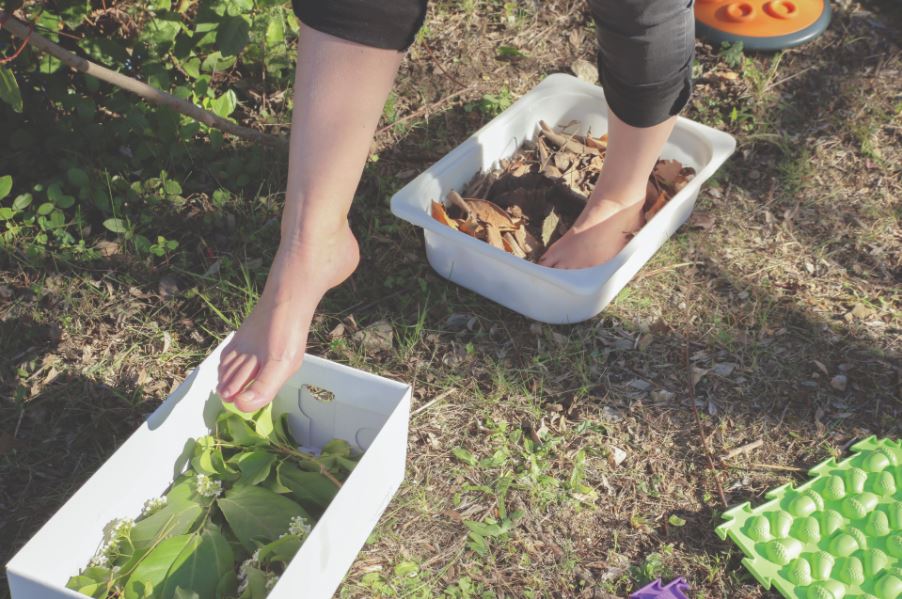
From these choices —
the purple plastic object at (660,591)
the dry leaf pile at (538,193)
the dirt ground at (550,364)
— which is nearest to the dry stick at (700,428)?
the dirt ground at (550,364)

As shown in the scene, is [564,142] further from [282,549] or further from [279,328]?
[282,549]

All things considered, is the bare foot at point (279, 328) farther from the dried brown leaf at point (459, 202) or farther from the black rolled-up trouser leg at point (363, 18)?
the dried brown leaf at point (459, 202)

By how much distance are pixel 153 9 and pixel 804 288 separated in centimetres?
145

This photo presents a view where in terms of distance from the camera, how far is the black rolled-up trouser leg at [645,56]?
1269 millimetres

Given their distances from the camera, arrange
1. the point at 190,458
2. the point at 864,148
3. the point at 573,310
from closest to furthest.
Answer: the point at 190,458 < the point at 573,310 < the point at 864,148

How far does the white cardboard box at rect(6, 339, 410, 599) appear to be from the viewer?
105 cm

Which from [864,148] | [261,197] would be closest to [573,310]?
[261,197]

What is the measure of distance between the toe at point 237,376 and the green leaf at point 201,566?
0.19 m

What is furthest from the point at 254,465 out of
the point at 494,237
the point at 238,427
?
the point at 494,237

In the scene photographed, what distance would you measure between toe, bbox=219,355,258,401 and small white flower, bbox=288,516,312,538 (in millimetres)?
194

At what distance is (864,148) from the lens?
2076 millimetres

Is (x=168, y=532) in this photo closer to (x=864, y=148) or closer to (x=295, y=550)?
(x=295, y=550)

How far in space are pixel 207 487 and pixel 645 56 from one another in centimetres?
91

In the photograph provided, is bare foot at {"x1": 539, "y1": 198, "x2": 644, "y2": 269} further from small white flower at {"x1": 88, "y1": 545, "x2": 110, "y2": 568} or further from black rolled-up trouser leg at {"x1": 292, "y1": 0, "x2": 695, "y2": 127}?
small white flower at {"x1": 88, "y1": 545, "x2": 110, "y2": 568}
